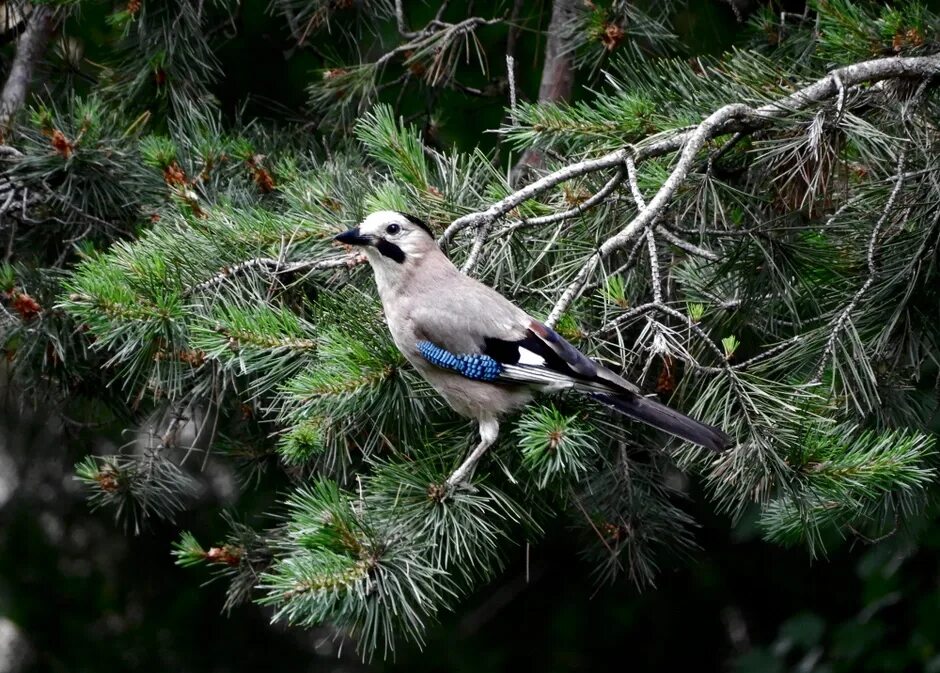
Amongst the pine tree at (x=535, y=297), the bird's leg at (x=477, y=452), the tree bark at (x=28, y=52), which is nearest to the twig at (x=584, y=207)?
the pine tree at (x=535, y=297)

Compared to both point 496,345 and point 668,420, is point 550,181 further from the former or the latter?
point 668,420

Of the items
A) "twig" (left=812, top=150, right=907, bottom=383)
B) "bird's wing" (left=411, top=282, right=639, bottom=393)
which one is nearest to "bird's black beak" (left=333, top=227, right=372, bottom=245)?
"bird's wing" (left=411, top=282, right=639, bottom=393)

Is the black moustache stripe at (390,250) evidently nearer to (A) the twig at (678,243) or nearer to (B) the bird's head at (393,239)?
(B) the bird's head at (393,239)

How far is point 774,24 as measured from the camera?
358 cm

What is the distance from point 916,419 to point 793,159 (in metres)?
0.70

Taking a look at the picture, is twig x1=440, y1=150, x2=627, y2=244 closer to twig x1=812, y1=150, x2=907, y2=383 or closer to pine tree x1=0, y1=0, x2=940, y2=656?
pine tree x1=0, y1=0, x2=940, y2=656

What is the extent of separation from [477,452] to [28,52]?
Answer: 2.44 m

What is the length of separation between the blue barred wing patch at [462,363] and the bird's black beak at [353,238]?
30 centimetres

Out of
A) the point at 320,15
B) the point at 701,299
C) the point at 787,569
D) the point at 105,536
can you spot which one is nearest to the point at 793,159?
the point at 701,299

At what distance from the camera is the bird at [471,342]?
2.41 meters

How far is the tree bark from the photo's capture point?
12.1 ft

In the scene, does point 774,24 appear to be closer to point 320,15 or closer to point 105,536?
point 320,15

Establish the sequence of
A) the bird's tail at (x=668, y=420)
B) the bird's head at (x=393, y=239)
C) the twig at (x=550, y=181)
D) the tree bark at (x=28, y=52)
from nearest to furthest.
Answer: the bird's tail at (x=668, y=420) → the twig at (x=550, y=181) → the bird's head at (x=393, y=239) → the tree bark at (x=28, y=52)

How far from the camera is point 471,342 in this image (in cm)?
265
